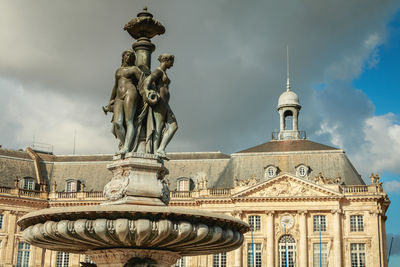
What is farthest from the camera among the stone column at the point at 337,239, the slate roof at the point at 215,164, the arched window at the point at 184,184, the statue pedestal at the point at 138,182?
the arched window at the point at 184,184

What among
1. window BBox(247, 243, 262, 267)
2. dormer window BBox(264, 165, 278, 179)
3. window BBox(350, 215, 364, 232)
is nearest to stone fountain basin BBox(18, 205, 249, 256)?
window BBox(247, 243, 262, 267)

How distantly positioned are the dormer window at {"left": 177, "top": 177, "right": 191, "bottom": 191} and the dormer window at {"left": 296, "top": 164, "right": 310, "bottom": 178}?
38.2ft

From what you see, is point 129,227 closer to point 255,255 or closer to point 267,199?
point 267,199

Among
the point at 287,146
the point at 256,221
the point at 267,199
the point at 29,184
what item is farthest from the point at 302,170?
the point at 29,184

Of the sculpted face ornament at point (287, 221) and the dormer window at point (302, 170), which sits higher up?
the dormer window at point (302, 170)

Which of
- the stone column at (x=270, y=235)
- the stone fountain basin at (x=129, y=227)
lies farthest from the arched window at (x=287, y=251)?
the stone fountain basin at (x=129, y=227)

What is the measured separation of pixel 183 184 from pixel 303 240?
46.4ft

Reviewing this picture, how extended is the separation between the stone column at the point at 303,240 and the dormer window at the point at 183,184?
12384 mm

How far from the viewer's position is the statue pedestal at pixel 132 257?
11.6 metres

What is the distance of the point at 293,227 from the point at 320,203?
3543 millimetres

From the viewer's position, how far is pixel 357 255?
57688mm

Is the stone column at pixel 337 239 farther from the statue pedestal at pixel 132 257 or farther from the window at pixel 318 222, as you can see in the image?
the statue pedestal at pixel 132 257

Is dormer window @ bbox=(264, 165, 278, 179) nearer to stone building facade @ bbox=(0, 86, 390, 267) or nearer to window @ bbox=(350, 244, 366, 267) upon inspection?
stone building facade @ bbox=(0, 86, 390, 267)

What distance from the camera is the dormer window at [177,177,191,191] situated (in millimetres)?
63875
